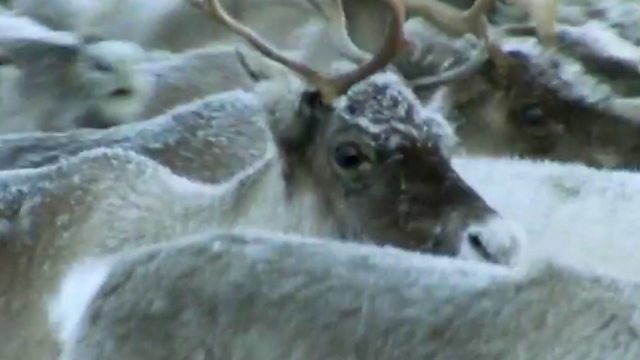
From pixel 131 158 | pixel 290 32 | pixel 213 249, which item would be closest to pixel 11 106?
pixel 290 32

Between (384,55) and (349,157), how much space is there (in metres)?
0.12

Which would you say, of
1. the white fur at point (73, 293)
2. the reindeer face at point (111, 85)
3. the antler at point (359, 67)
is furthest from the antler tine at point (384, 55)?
the reindeer face at point (111, 85)

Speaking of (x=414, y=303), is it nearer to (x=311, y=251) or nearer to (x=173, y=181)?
(x=311, y=251)

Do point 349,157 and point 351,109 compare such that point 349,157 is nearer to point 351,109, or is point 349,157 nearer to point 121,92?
point 351,109

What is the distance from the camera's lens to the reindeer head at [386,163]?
1.62 meters

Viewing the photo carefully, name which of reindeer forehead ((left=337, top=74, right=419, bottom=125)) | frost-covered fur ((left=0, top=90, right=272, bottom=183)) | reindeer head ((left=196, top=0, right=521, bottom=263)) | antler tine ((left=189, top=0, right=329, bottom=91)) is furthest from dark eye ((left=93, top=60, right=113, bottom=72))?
reindeer forehead ((left=337, top=74, right=419, bottom=125))

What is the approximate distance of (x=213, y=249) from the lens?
1.21 meters

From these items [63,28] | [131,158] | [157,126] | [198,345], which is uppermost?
[198,345]

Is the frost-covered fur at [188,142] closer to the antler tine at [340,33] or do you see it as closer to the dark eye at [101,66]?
the antler tine at [340,33]

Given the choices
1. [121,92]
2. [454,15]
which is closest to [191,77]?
[121,92]

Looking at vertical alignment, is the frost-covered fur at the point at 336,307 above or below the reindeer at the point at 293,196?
above

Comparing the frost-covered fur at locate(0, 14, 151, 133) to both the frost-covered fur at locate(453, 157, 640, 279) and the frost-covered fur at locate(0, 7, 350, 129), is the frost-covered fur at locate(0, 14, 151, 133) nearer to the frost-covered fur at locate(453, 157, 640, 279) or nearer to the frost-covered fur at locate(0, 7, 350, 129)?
the frost-covered fur at locate(0, 7, 350, 129)

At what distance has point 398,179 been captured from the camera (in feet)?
5.49

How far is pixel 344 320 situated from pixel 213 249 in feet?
0.47
